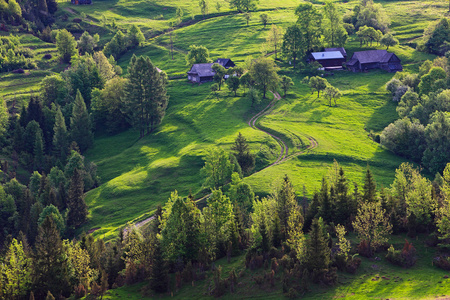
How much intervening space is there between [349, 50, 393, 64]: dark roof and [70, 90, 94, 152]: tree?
338 feet

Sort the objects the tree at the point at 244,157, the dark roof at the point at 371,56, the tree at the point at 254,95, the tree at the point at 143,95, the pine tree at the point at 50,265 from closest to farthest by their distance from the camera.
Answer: the pine tree at the point at 50,265 < the tree at the point at 244,157 < the tree at the point at 254,95 < the tree at the point at 143,95 < the dark roof at the point at 371,56

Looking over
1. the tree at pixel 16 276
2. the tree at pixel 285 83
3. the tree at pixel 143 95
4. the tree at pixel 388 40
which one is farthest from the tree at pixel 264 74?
the tree at pixel 16 276

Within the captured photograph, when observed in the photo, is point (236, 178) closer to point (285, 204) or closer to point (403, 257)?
point (285, 204)

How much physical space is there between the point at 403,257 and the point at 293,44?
13400 cm

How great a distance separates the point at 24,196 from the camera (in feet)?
412

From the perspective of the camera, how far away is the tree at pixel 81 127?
153250mm

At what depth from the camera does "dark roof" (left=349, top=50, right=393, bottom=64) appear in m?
181

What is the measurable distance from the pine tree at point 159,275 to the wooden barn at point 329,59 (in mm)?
132718

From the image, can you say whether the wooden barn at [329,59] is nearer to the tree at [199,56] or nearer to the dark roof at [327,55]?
the dark roof at [327,55]

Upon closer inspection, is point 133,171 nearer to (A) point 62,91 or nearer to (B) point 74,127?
(B) point 74,127

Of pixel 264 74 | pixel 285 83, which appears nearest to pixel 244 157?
pixel 264 74

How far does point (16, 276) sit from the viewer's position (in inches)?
2729

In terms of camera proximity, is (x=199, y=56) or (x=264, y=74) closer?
(x=264, y=74)

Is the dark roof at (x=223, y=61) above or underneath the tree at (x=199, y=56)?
underneath
